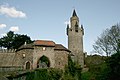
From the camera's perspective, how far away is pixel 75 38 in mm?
56969

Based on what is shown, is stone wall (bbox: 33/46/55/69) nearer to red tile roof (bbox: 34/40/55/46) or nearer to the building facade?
the building facade

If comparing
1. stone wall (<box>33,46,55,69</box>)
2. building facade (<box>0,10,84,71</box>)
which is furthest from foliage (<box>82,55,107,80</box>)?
stone wall (<box>33,46,55,69</box>)

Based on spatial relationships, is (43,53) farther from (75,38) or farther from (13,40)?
(13,40)

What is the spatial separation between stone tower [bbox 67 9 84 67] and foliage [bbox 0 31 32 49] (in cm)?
1400

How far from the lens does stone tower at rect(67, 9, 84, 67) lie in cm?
5600

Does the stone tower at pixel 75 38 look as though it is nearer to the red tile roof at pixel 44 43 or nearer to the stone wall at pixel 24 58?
the red tile roof at pixel 44 43

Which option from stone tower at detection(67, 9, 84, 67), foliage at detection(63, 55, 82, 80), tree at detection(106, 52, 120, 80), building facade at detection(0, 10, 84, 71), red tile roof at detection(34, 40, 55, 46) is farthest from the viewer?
stone tower at detection(67, 9, 84, 67)

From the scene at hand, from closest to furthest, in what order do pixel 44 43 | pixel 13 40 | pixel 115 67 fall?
pixel 115 67
pixel 44 43
pixel 13 40

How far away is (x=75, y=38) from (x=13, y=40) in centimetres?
1883

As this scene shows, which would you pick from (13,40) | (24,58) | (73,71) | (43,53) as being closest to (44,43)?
(43,53)

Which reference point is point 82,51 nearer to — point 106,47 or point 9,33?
point 106,47

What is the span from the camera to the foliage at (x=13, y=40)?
214ft

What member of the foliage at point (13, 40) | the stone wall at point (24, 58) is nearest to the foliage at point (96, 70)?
the stone wall at point (24, 58)

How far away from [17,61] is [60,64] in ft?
28.0
